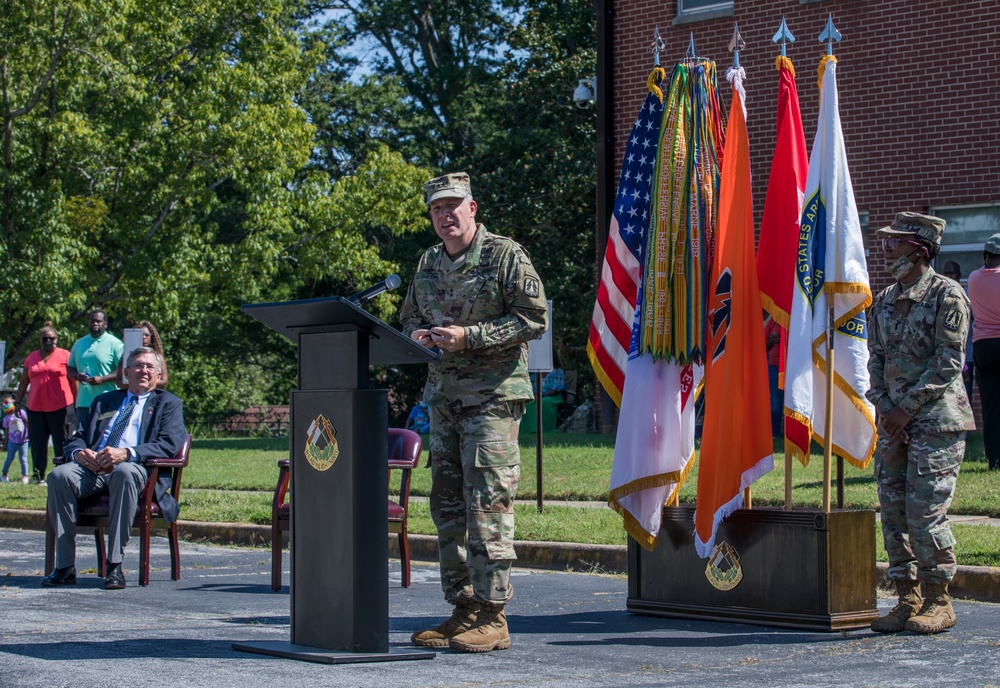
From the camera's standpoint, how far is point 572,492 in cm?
1353

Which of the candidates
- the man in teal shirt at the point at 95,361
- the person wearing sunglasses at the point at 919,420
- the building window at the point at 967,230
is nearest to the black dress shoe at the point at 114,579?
the person wearing sunglasses at the point at 919,420

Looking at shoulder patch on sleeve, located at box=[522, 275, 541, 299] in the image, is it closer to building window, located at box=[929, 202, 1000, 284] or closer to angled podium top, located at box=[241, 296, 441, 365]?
angled podium top, located at box=[241, 296, 441, 365]

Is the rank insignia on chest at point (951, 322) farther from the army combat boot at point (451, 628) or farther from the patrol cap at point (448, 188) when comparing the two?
the army combat boot at point (451, 628)

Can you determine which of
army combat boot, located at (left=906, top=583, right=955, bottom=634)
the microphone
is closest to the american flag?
army combat boot, located at (left=906, top=583, right=955, bottom=634)

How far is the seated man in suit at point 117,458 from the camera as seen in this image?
9430 millimetres

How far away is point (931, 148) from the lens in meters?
18.0

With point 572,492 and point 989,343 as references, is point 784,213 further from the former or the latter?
point 572,492

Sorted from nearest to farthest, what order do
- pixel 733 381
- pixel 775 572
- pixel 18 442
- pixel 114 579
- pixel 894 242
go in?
1. pixel 894 242
2. pixel 775 572
3. pixel 733 381
4. pixel 114 579
5. pixel 18 442

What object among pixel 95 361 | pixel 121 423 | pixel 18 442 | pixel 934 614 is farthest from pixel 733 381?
pixel 18 442

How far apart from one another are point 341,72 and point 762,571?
123ft

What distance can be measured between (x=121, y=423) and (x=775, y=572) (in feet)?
15.3

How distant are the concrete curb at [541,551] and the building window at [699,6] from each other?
10.8 meters

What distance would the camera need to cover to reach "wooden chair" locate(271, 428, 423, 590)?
30.6 ft

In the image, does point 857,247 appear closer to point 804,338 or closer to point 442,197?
point 804,338
